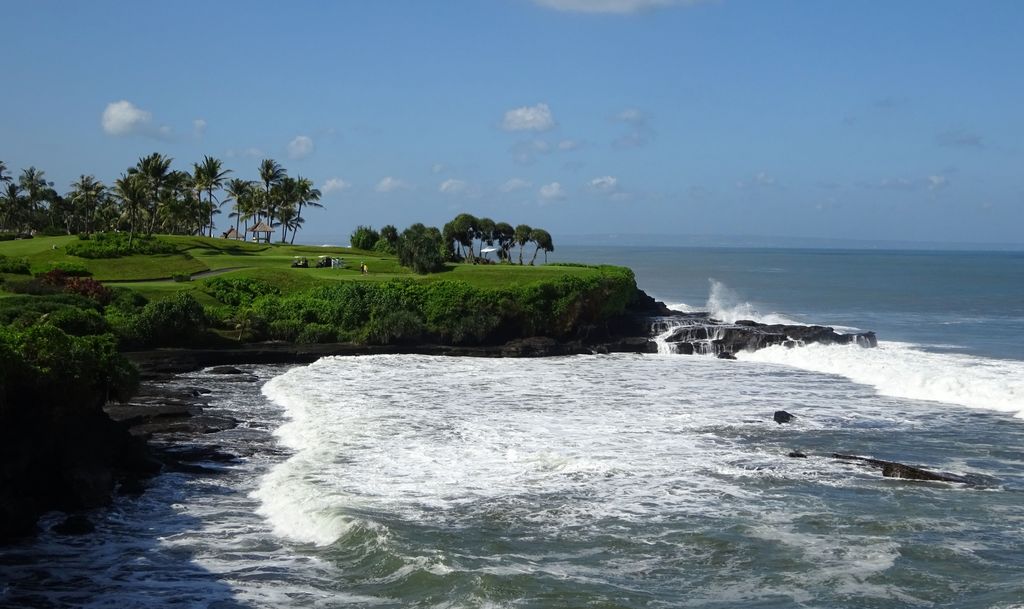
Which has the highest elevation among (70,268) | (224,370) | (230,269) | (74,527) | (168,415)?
(230,269)

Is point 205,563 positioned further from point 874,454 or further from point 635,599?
point 874,454

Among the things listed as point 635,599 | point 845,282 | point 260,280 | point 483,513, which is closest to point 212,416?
point 483,513

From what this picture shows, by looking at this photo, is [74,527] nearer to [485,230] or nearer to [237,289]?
[237,289]

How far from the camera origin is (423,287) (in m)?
44.7

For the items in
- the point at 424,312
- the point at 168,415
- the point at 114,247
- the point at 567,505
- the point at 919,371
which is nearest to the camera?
the point at 567,505

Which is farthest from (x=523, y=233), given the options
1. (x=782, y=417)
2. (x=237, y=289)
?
(x=782, y=417)

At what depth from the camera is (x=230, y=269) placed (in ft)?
171

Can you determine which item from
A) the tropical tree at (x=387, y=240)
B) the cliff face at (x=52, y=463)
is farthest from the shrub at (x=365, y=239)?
the cliff face at (x=52, y=463)

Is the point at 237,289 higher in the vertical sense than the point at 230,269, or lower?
lower

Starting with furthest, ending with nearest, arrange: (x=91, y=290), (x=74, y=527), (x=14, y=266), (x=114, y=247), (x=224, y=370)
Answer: (x=114, y=247), (x=14, y=266), (x=91, y=290), (x=224, y=370), (x=74, y=527)

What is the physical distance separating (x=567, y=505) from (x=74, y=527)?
874cm

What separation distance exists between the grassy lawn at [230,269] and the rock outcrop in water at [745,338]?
7.28 meters

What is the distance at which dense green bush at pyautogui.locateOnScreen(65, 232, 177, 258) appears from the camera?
52594 millimetres

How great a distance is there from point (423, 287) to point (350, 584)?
31.1 m
